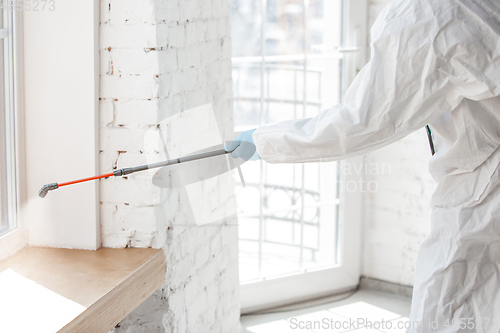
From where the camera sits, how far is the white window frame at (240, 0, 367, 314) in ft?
7.01

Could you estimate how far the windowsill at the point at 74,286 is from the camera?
3.25 ft

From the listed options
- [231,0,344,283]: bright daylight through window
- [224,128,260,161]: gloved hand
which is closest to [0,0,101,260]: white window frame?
[224,128,260,161]: gloved hand

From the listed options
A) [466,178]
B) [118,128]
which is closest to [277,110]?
[118,128]

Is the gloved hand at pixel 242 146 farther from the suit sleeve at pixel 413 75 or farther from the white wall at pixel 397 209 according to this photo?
the white wall at pixel 397 209

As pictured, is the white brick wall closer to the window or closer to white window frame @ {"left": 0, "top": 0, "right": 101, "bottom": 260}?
white window frame @ {"left": 0, "top": 0, "right": 101, "bottom": 260}

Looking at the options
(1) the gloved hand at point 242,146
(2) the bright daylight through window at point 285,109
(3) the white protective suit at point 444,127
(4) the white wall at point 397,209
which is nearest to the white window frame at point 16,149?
(1) the gloved hand at point 242,146

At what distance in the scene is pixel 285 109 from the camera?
2.08 meters

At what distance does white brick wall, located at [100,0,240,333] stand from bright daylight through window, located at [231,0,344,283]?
370 mm

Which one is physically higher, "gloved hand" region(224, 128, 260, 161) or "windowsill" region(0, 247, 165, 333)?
"gloved hand" region(224, 128, 260, 161)

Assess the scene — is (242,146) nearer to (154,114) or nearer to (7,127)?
(154,114)

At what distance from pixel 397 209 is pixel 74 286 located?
1609 mm

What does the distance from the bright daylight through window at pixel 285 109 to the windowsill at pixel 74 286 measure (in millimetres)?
781

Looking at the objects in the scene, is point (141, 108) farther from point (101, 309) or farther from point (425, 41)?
point (425, 41)

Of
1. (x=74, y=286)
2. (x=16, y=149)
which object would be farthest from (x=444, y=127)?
(x=16, y=149)
